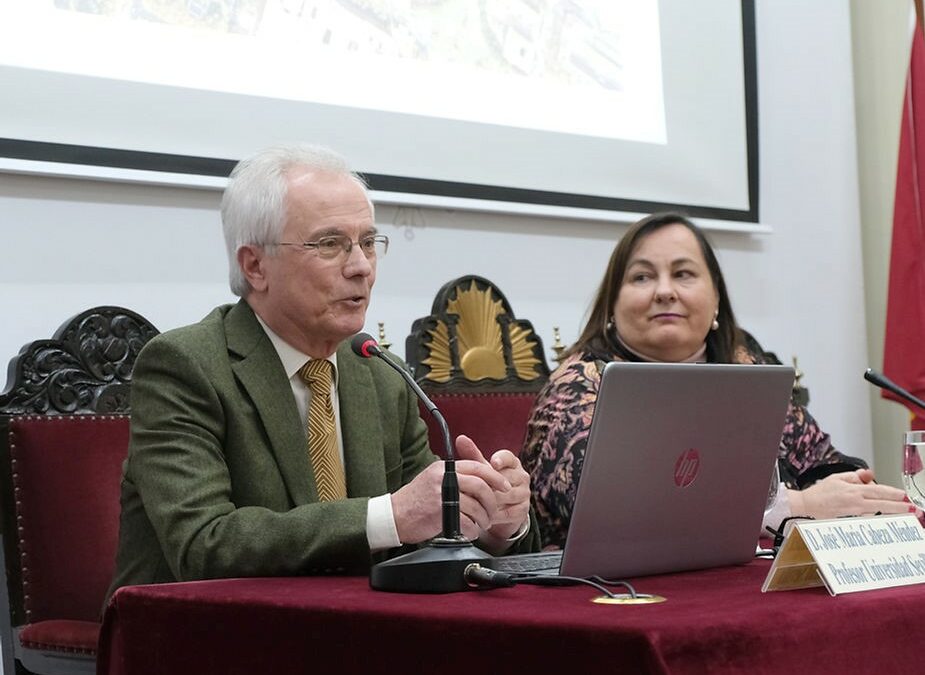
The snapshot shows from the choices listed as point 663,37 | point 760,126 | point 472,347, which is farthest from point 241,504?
point 760,126

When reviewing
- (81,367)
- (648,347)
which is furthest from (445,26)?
(81,367)

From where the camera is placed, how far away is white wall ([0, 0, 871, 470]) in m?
2.69

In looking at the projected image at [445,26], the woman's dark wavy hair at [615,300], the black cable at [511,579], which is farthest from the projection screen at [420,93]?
the black cable at [511,579]

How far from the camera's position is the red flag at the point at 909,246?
13.4 ft

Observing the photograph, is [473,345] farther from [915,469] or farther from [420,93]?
[915,469]

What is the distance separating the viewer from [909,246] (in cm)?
417

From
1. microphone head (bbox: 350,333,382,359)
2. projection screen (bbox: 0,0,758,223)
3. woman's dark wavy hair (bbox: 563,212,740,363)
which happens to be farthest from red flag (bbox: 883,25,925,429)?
microphone head (bbox: 350,333,382,359)

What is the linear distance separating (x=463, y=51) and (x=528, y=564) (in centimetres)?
215

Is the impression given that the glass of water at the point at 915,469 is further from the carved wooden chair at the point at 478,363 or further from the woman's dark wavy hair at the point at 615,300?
the carved wooden chair at the point at 478,363

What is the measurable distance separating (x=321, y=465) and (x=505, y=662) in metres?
0.79

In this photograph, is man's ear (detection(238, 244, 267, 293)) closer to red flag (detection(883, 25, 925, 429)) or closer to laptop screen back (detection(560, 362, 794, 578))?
laptop screen back (detection(560, 362, 794, 578))

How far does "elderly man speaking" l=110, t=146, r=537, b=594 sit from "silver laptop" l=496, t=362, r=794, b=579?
0.18 m

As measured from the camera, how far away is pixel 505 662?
3.73ft

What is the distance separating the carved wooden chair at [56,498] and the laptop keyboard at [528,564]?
0.79m
